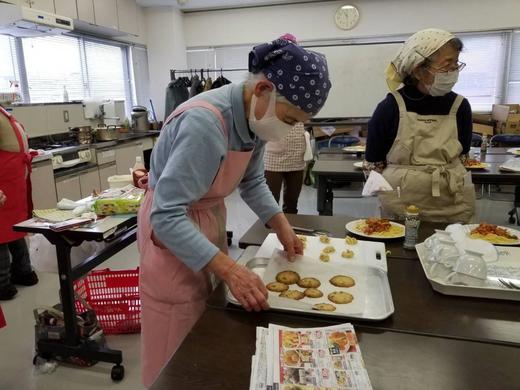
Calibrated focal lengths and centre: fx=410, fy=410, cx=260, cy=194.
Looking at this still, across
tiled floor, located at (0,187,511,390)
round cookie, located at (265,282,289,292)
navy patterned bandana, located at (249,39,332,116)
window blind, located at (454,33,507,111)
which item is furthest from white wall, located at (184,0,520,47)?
round cookie, located at (265,282,289,292)

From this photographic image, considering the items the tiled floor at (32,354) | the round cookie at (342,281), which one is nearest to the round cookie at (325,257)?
the round cookie at (342,281)

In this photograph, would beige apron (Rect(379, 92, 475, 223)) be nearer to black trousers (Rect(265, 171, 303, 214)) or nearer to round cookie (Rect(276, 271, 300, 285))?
round cookie (Rect(276, 271, 300, 285))

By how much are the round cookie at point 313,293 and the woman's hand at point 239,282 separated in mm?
158

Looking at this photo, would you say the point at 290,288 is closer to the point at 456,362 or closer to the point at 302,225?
the point at 456,362

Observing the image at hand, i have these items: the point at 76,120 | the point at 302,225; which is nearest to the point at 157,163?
the point at 302,225

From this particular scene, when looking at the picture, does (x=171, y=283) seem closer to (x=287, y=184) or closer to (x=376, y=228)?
(x=376, y=228)

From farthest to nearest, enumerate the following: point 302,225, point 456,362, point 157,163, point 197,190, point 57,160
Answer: point 57,160, point 302,225, point 157,163, point 197,190, point 456,362

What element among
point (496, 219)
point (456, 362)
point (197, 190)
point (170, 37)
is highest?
point (170, 37)

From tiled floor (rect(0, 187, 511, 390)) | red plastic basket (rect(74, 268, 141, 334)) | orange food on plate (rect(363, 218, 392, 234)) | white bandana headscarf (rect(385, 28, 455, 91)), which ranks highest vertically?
white bandana headscarf (rect(385, 28, 455, 91))

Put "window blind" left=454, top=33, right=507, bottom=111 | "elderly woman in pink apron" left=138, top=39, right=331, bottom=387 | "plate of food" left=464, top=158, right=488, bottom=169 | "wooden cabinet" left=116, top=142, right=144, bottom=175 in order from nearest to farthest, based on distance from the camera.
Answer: "elderly woman in pink apron" left=138, top=39, right=331, bottom=387 < "plate of food" left=464, top=158, right=488, bottom=169 < "wooden cabinet" left=116, top=142, right=144, bottom=175 < "window blind" left=454, top=33, right=507, bottom=111

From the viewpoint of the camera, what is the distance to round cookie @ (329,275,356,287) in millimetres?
1062

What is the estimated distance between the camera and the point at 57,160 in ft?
11.3

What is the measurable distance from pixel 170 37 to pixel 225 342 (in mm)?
5698

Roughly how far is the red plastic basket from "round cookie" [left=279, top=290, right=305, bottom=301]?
1.38 m
